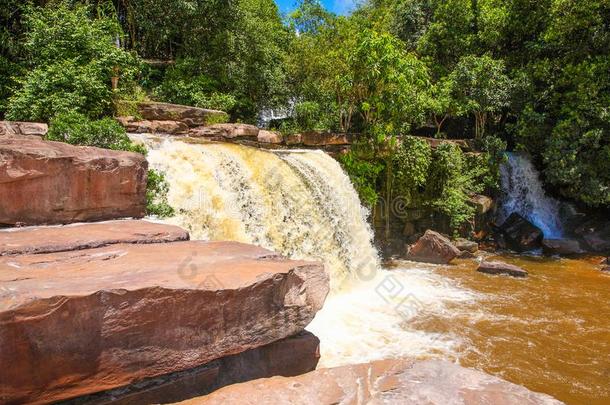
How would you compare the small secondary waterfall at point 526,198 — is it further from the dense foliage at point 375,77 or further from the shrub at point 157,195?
the shrub at point 157,195

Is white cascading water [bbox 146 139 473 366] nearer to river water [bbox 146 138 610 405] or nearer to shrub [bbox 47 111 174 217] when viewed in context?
river water [bbox 146 138 610 405]

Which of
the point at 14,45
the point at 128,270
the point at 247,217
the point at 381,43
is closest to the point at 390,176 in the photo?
the point at 381,43

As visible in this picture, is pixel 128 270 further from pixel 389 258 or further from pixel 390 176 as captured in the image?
pixel 390 176

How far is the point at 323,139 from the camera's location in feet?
40.1

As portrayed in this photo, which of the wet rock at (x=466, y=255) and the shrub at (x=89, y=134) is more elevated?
the shrub at (x=89, y=134)

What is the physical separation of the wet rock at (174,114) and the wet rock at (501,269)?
824cm

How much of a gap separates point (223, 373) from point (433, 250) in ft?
28.5

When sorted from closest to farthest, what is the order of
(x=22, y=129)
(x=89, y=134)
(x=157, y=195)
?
(x=157, y=195) → (x=89, y=134) → (x=22, y=129)

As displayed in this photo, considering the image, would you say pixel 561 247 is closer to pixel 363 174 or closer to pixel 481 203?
pixel 481 203

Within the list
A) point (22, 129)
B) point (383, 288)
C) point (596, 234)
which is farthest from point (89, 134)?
point (596, 234)

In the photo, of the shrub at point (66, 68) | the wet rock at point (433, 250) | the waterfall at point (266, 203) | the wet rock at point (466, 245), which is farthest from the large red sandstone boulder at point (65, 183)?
the wet rock at point (466, 245)

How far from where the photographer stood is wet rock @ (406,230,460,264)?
35.5ft

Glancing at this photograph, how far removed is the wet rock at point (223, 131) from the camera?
1060 cm

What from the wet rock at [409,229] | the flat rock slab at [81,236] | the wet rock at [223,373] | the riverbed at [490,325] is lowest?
the riverbed at [490,325]
